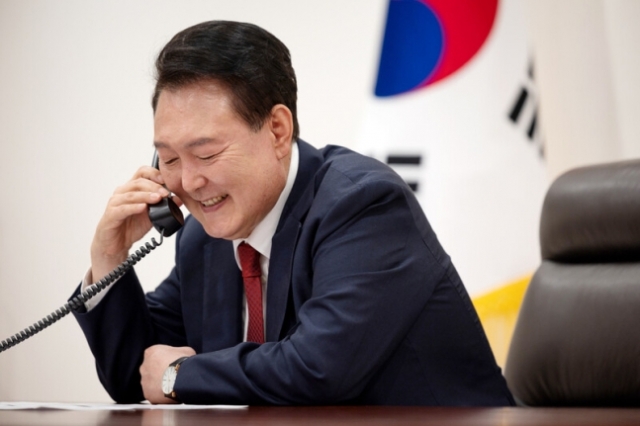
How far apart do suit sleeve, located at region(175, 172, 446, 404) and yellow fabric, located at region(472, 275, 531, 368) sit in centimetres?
121

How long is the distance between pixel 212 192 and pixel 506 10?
1587mm

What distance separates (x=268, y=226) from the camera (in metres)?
1.76

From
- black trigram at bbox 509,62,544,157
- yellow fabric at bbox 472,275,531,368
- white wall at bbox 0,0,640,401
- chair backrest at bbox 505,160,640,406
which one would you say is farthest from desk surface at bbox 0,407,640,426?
white wall at bbox 0,0,640,401

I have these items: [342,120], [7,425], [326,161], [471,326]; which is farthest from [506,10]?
[7,425]

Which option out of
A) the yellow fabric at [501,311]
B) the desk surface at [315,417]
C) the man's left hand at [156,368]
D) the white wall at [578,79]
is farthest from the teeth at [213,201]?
the white wall at [578,79]

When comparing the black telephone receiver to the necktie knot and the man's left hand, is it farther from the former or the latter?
the man's left hand

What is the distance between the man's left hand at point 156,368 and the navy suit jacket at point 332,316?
0.11 metres

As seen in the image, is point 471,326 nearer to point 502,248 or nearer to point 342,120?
point 502,248

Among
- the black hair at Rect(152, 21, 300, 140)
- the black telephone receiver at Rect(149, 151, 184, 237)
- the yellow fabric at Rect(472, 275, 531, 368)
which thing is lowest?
the yellow fabric at Rect(472, 275, 531, 368)

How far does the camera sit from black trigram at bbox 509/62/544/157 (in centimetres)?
279

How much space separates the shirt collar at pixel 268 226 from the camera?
1.75 metres

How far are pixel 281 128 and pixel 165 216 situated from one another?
34 centimetres

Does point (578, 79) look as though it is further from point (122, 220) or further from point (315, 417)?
point (315, 417)

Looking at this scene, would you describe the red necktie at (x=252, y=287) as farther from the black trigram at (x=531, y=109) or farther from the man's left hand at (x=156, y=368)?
the black trigram at (x=531, y=109)
